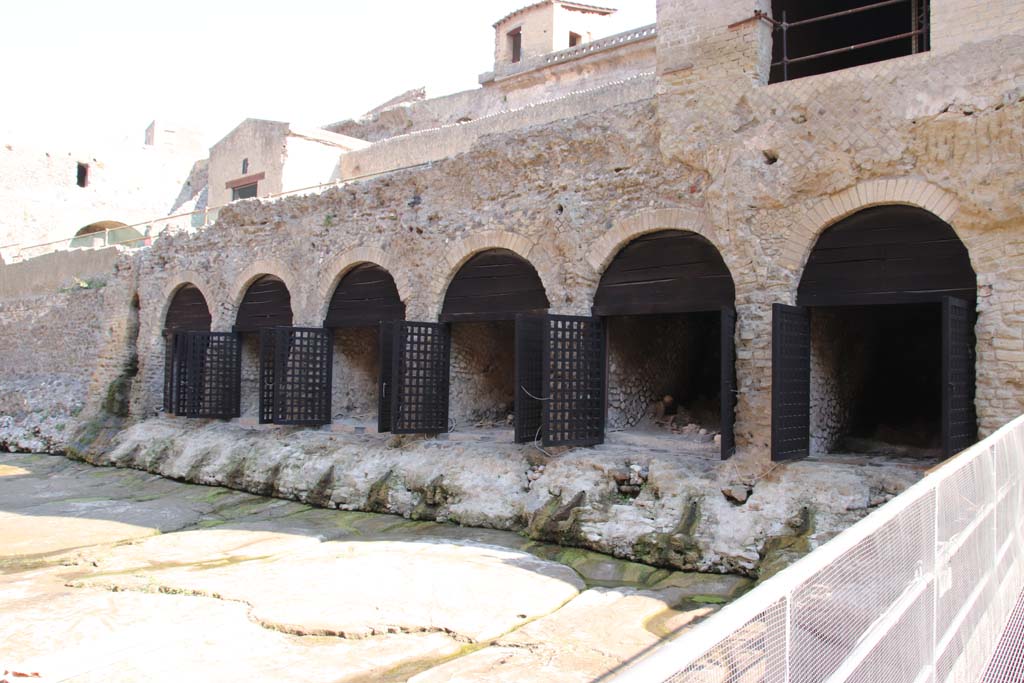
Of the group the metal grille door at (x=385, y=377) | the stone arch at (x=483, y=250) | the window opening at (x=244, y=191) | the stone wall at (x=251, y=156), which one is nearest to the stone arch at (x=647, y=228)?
the stone arch at (x=483, y=250)

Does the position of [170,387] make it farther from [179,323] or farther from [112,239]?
[112,239]

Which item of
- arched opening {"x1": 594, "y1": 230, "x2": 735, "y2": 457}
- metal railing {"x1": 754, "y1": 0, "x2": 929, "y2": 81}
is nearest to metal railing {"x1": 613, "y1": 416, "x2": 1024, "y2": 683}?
arched opening {"x1": 594, "y1": 230, "x2": 735, "y2": 457}

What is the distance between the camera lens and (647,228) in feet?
28.6

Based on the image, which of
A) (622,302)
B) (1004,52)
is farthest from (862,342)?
(1004,52)

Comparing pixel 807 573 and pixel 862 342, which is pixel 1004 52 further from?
pixel 807 573

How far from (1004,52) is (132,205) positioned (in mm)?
26782

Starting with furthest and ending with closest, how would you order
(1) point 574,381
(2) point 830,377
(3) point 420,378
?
(3) point 420,378, (1) point 574,381, (2) point 830,377

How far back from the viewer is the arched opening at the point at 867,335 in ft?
22.3

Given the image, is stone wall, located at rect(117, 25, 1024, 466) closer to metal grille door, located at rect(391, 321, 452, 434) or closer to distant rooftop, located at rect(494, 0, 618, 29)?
metal grille door, located at rect(391, 321, 452, 434)

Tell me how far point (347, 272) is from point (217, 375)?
10.5 ft

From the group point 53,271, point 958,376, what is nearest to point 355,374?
point 958,376

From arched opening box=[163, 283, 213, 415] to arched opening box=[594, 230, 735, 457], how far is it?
8.11 meters

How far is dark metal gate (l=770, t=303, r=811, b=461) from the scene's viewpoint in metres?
7.19

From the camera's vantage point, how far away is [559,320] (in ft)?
29.0
